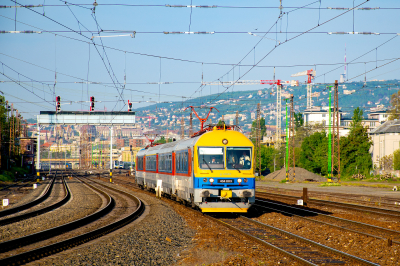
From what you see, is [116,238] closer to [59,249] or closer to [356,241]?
[59,249]

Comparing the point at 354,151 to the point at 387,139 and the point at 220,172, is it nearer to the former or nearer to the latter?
the point at 387,139

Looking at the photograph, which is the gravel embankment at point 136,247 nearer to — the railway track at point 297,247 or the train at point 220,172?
the train at point 220,172

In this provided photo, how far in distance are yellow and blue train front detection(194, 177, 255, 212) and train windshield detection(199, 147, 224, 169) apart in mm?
592

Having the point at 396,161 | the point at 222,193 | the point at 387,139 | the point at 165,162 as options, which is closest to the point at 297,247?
the point at 222,193

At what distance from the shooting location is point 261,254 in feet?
34.1

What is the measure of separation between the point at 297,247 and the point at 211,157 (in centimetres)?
694

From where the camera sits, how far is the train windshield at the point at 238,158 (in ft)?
57.1

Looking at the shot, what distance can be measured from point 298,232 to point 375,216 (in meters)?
6.19

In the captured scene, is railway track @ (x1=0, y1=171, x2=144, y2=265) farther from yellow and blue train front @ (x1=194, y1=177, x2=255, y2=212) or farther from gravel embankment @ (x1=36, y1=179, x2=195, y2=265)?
yellow and blue train front @ (x1=194, y1=177, x2=255, y2=212)

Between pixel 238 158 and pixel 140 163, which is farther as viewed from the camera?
pixel 140 163

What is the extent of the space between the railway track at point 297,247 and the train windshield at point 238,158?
289cm

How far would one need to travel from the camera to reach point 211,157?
57.5 ft

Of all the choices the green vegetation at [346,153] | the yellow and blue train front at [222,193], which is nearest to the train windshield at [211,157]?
the yellow and blue train front at [222,193]

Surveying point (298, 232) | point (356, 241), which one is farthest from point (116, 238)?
point (356, 241)
